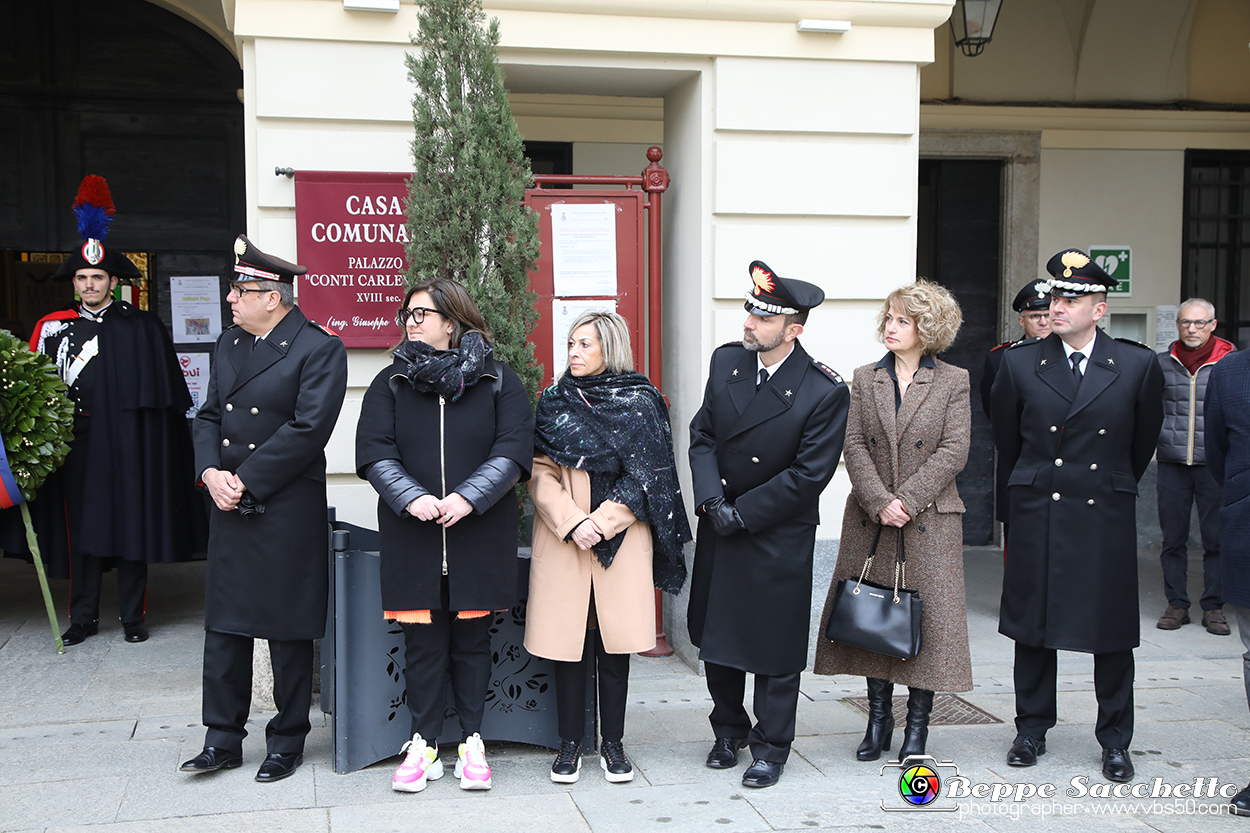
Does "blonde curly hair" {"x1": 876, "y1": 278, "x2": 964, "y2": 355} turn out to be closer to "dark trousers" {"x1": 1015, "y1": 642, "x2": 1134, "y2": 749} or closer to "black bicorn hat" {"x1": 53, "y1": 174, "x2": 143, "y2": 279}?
"dark trousers" {"x1": 1015, "y1": 642, "x2": 1134, "y2": 749}

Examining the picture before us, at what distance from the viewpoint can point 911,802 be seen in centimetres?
408

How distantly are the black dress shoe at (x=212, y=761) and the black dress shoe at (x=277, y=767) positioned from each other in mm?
107

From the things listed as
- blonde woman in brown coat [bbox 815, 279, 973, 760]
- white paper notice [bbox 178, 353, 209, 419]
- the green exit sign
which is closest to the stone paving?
blonde woman in brown coat [bbox 815, 279, 973, 760]

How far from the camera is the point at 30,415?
5.89m

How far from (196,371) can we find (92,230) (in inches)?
82.9

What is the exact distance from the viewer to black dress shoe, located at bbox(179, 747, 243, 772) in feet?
13.7

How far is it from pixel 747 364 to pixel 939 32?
17.0 ft

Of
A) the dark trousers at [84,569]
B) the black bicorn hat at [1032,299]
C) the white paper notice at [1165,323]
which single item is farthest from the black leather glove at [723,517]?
the white paper notice at [1165,323]

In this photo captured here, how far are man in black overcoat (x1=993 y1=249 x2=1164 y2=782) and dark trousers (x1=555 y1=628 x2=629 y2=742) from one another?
1.59 meters

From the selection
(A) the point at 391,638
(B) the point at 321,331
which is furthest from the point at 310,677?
(B) the point at 321,331

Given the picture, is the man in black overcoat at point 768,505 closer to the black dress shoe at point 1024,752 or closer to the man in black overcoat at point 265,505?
the black dress shoe at point 1024,752

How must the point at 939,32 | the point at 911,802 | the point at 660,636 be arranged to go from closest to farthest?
the point at 911,802, the point at 660,636, the point at 939,32

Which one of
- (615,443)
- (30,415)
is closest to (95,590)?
(30,415)

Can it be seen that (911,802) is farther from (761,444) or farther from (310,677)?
(310,677)
